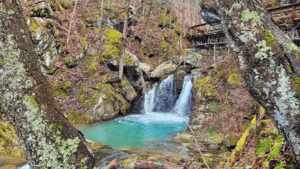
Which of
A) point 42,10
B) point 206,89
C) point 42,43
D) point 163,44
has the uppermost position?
point 42,10

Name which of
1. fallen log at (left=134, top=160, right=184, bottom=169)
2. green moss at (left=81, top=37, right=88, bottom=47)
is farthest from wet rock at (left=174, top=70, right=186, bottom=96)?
fallen log at (left=134, top=160, right=184, bottom=169)

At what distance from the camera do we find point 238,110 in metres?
7.67

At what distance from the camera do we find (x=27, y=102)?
1.40 m

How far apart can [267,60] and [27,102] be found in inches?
73.7

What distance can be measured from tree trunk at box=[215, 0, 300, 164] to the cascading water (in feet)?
12.6

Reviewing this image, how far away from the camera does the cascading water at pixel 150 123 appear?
29.6 ft

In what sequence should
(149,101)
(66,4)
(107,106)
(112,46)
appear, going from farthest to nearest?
1. (66,4)
2. (149,101)
3. (112,46)
4. (107,106)

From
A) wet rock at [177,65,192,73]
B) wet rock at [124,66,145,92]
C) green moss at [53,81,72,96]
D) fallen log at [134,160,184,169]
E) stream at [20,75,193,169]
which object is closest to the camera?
fallen log at [134,160,184,169]

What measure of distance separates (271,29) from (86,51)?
1429 cm

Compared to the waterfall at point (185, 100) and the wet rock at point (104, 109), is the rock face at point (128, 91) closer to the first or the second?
the wet rock at point (104, 109)

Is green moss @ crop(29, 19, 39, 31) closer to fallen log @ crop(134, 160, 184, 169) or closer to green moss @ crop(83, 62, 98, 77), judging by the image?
green moss @ crop(83, 62, 98, 77)

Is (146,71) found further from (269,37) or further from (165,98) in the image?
(269,37)

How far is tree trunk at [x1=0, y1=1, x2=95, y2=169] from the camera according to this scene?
1.36 metres

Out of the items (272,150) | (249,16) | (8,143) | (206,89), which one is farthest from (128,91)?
(249,16)
